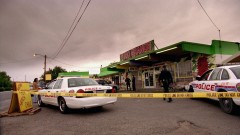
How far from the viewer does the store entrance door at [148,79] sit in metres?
20.8

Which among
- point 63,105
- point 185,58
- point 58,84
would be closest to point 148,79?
point 185,58

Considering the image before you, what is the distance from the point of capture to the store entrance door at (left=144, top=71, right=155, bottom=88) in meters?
20.8

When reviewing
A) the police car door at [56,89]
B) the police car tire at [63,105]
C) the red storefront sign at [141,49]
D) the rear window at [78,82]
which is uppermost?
the red storefront sign at [141,49]

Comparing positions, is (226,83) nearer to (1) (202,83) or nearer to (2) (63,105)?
(1) (202,83)

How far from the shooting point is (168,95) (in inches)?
186

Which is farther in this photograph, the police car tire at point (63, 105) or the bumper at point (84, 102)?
the police car tire at point (63, 105)

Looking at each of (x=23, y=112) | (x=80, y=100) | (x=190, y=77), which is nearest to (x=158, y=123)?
(x=80, y=100)

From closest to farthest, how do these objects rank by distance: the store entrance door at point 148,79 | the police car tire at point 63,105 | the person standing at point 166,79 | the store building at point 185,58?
the police car tire at point 63,105 → the person standing at point 166,79 → the store building at point 185,58 → the store entrance door at point 148,79

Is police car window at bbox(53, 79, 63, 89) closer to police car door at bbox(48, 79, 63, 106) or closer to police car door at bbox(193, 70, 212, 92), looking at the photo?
police car door at bbox(48, 79, 63, 106)

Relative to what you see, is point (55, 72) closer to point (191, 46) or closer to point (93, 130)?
point (191, 46)

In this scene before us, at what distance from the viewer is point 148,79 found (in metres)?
21.5

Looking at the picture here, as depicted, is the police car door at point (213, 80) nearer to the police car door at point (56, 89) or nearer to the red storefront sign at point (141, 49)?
the police car door at point (56, 89)

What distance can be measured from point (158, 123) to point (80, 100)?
9.65ft

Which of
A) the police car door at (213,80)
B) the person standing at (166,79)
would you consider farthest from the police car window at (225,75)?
the person standing at (166,79)
